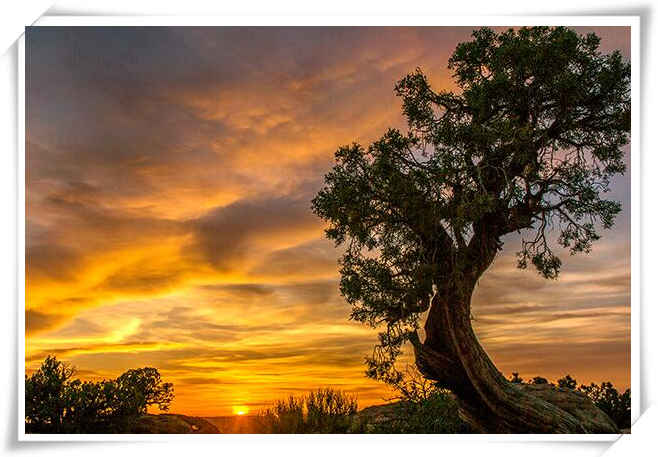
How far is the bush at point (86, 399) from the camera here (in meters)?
4.14

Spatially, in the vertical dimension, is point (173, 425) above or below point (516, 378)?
below

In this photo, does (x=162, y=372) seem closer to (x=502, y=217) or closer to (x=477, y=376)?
(x=477, y=376)

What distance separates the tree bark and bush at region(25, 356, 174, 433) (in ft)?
5.26

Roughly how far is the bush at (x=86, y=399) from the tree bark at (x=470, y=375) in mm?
1604

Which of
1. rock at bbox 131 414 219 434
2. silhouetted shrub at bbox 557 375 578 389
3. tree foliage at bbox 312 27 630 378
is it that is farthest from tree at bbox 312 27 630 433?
rock at bbox 131 414 219 434

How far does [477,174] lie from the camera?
423cm

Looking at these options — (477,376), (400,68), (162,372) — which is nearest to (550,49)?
(400,68)

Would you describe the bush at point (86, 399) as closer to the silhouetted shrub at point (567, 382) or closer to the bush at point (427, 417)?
the bush at point (427, 417)

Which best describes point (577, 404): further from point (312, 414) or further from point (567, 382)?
point (312, 414)

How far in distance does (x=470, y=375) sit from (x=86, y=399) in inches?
89.7
